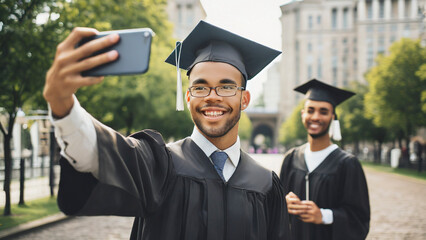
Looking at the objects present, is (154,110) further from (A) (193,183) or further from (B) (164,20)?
(A) (193,183)

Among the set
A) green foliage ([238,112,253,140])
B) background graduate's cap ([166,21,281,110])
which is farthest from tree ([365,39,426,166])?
green foliage ([238,112,253,140])

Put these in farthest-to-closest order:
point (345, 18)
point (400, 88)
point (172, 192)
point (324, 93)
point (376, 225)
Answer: point (345, 18) < point (400, 88) < point (376, 225) < point (324, 93) < point (172, 192)

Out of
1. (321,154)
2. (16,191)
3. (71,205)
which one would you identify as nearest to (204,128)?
(71,205)

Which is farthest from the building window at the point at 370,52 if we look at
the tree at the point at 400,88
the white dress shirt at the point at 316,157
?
the white dress shirt at the point at 316,157

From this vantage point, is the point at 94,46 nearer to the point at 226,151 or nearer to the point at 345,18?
the point at 226,151

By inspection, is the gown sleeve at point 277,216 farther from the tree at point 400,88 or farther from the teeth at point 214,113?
the tree at point 400,88

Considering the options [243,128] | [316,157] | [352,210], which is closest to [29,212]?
[316,157]

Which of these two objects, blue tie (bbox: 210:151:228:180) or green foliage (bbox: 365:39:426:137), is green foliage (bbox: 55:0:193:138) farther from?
green foliage (bbox: 365:39:426:137)

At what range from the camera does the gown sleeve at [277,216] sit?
2386 mm

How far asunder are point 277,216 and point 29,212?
840cm

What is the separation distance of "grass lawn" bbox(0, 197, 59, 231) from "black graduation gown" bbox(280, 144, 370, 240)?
6073 mm

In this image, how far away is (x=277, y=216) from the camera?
2.43m

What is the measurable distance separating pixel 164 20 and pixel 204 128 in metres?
18.1

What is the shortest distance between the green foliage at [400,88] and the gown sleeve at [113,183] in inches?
956
